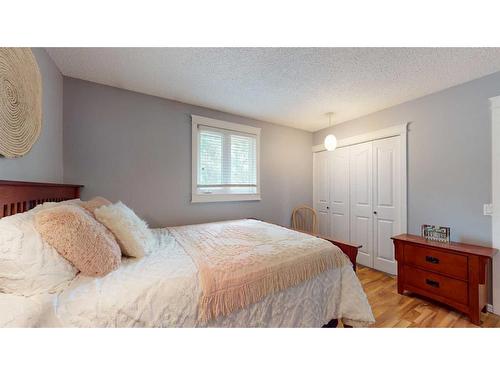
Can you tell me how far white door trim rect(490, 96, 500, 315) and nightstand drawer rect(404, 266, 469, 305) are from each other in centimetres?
37

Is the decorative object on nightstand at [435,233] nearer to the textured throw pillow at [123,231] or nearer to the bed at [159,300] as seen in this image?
the bed at [159,300]

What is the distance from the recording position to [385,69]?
5.29 ft

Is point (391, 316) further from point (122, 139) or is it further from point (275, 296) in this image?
point (122, 139)

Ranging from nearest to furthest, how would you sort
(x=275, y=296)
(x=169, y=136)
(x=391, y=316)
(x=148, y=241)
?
(x=275, y=296) < (x=148, y=241) < (x=391, y=316) < (x=169, y=136)

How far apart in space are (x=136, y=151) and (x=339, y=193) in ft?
9.73

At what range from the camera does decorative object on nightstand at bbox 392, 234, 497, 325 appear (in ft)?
4.90

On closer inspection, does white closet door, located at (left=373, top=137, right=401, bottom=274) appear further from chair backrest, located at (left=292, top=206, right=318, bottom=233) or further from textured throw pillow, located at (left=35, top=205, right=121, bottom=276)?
textured throw pillow, located at (left=35, top=205, right=121, bottom=276)

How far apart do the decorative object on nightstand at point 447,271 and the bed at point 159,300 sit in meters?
1.02

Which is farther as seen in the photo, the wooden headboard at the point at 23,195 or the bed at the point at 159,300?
the wooden headboard at the point at 23,195

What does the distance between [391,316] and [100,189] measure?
117 inches

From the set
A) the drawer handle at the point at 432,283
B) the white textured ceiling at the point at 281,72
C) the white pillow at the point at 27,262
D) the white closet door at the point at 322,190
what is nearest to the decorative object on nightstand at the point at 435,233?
the drawer handle at the point at 432,283

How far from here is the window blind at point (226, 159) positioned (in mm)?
2443

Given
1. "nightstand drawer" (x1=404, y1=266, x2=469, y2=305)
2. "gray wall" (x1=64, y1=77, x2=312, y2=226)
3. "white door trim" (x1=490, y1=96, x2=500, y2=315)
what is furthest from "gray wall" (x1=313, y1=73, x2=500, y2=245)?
"gray wall" (x1=64, y1=77, x2=312, y2=226)
